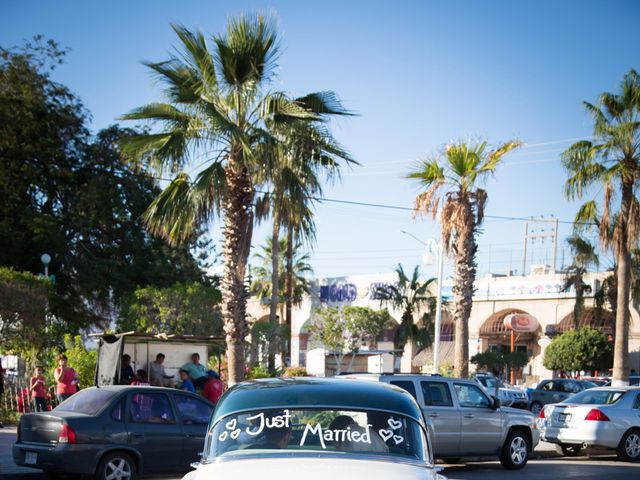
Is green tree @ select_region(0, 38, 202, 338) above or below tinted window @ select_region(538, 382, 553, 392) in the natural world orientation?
above

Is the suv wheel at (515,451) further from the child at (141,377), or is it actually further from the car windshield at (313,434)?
the car windshield at (313,434)

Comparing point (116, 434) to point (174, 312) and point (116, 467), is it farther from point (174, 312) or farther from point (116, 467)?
point (174, 312)

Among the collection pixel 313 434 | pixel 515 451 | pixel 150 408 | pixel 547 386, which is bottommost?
pixel 547 386

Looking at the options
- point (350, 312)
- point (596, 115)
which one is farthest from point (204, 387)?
point (350, 312)

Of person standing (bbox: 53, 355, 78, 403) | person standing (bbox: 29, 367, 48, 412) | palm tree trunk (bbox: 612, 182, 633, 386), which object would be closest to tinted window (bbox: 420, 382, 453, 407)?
person standing (bbox: 53, 355, 78, 403)

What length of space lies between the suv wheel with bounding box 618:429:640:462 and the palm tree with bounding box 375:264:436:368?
37.6 m

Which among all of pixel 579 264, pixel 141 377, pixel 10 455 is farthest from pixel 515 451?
pixel 579 264

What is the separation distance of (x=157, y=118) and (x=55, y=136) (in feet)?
60.9

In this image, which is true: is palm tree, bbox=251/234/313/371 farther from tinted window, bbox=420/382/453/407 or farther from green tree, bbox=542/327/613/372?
tinted window, bbox=420/382/453/407

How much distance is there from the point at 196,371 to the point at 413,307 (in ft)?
126

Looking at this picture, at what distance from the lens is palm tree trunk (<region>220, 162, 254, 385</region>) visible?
19.1 metres

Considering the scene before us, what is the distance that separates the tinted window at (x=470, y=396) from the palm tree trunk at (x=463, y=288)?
943cm

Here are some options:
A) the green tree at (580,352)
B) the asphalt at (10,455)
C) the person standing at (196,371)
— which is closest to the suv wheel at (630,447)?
the asphalt at (10,455)

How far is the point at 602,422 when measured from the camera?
1822 cm
